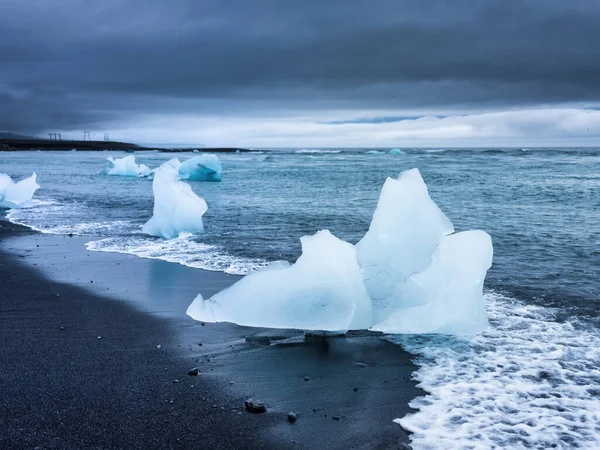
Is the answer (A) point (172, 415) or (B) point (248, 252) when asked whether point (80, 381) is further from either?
(B) point (248, 252)

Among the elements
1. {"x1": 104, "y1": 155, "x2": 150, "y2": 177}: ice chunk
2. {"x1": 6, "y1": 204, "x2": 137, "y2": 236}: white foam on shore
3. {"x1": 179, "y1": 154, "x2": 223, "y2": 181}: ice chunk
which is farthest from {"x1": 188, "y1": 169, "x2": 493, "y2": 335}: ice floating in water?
{"x1": 104, "y1": 155, "x2": 150, "y2": 177}: ice chunk

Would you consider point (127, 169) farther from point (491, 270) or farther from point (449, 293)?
point (449, 293)

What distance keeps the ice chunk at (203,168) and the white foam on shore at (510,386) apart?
23903 millimetres

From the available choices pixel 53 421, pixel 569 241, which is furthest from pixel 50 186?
pixel 53 421

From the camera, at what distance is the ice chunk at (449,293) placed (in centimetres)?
521

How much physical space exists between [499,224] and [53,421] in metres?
10.4

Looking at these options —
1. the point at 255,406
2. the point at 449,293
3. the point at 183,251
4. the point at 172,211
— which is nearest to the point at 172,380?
the point at 255,406

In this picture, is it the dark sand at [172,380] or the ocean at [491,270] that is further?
the ocean at [491,270]

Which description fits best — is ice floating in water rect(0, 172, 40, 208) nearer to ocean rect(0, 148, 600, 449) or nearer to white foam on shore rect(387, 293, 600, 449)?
ocean rect(0, 148, 600, 449)

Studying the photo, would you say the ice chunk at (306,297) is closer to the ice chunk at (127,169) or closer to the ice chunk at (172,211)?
the ice chunk at (172,211)

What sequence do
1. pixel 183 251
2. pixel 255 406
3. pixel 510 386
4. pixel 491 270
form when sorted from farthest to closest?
pixel 183 251, pixel 491 270, pixel 510 386, pixel 255 406

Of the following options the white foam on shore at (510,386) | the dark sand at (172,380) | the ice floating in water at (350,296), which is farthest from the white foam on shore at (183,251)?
the white foam on shore at (510,386)

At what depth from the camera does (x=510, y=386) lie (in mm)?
4113

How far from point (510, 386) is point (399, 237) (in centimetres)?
247
